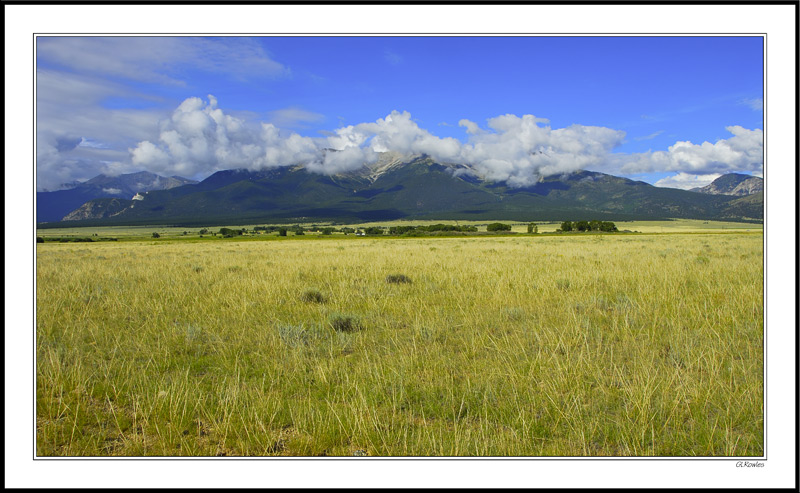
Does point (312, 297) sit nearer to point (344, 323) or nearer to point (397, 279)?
point (344, 323)

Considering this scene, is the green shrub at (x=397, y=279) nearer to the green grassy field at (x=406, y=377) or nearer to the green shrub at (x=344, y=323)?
the green grassy field at (x=406, y=377)

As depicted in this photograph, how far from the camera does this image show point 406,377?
408 centimetres

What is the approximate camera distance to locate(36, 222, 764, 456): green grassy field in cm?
302

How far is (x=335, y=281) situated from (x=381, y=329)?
17.1ft

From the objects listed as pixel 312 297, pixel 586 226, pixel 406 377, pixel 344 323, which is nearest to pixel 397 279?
pixel 312 297

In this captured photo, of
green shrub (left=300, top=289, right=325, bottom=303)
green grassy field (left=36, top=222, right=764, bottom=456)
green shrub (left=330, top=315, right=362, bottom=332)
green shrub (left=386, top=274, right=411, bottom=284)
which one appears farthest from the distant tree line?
green shrub (left=330, top=315, right=362, bottom=332)

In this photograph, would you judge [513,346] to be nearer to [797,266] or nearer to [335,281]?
[797,266]

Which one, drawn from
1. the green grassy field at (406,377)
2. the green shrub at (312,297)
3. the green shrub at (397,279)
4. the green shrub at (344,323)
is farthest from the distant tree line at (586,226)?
the green shrub at (344,323)

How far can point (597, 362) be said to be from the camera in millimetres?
4363

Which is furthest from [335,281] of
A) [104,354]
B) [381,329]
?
[104,354]

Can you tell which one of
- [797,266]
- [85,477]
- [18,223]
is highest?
[18,223]

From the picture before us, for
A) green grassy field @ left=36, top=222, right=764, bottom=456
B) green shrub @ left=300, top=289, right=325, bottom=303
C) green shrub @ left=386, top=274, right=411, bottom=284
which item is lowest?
green grassy field @ left=36, top=222, right=764, bottom=456

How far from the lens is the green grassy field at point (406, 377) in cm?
302

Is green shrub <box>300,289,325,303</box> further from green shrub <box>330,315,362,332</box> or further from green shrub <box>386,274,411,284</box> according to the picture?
green shrub <box>386,274,411,284</box>
